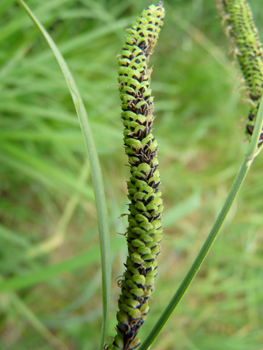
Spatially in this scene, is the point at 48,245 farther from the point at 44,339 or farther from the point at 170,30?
the point at 170,30

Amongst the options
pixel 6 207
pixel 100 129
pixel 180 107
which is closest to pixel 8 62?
Result: pixel 100 129

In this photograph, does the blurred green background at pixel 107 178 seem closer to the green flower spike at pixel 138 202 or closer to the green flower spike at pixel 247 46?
the green flower spike at pixel 247 46

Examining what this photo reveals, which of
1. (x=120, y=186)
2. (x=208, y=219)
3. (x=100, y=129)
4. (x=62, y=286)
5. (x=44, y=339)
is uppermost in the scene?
(x=100, y=129)

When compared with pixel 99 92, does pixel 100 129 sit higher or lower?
lower

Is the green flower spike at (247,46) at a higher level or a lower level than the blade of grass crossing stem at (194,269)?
higher

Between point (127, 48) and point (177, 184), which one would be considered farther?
point (177, 184)

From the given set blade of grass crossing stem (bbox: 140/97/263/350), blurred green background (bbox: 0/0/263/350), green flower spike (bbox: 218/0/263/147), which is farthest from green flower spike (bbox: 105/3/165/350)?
blurred green background (bbox: 0/0/263/350)

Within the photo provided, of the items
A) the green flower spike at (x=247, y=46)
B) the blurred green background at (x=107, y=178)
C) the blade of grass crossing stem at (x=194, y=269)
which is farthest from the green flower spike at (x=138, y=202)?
the blurred green background at (x=107, y=178)
